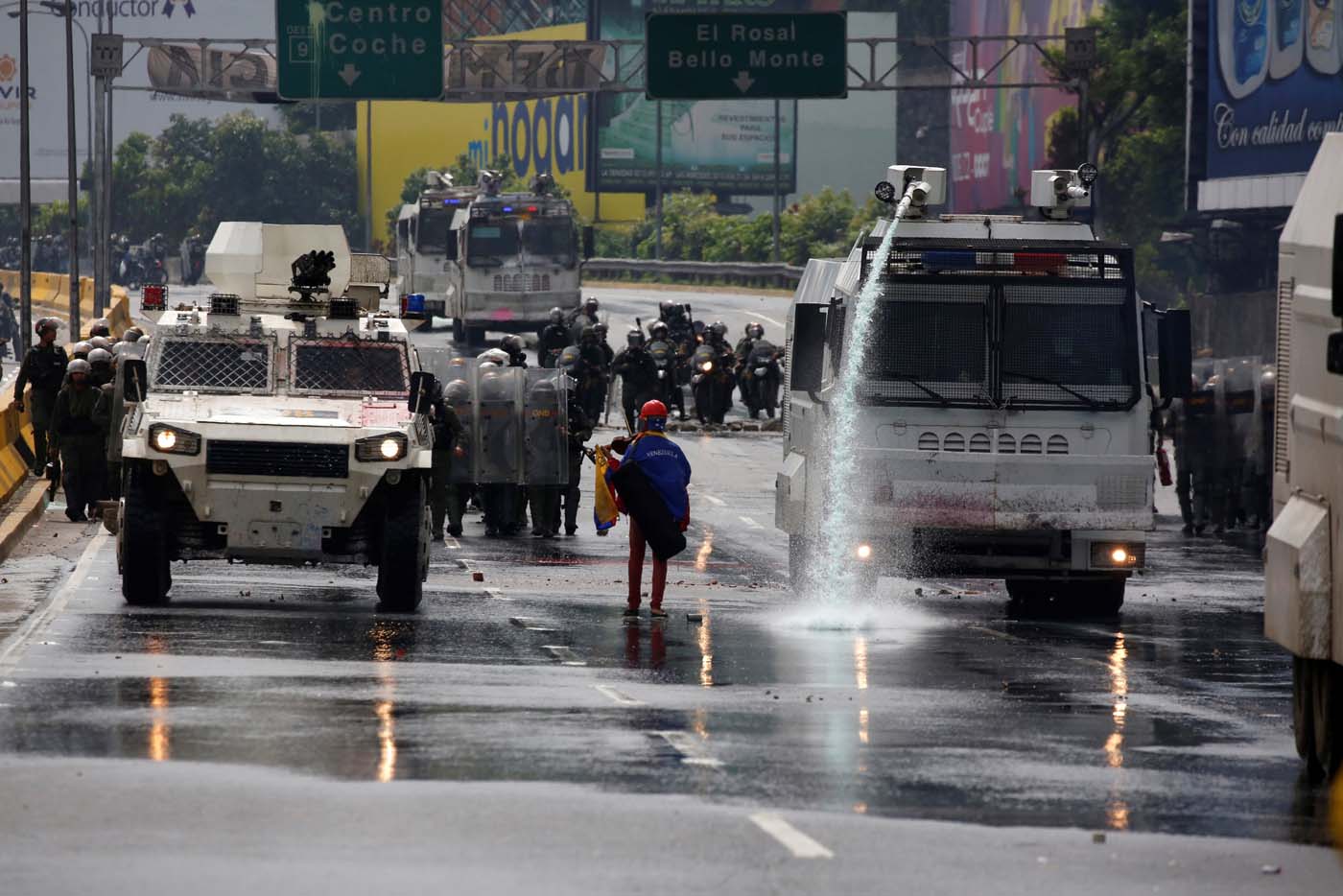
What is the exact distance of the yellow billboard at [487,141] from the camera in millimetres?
112625

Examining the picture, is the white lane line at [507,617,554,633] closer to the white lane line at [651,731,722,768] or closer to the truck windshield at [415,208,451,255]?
the white lane line at [651,731,722,768]

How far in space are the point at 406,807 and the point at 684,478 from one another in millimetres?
9211

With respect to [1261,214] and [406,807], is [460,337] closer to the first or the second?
[1261,214]

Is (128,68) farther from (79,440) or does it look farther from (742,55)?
(79,440)

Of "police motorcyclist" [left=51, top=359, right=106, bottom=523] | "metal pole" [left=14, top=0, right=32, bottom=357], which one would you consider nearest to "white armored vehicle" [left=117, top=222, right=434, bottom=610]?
"police motorcyclist" [left=51, top=359, right=106, bottom=523]

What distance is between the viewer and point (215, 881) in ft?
30.2

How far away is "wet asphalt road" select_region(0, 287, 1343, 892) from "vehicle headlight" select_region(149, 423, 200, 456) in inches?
43.1

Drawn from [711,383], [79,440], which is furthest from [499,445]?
[711,383]

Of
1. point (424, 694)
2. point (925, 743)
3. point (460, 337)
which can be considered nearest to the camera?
point (925, 743)

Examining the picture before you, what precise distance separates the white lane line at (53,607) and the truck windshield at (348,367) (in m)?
2.27

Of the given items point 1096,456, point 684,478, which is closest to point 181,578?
point 684,478

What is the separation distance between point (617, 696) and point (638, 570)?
201 inches

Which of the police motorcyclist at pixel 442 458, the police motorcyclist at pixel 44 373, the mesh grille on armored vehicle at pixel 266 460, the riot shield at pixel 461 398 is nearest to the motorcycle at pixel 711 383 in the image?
the riot shield at pixel 461 398

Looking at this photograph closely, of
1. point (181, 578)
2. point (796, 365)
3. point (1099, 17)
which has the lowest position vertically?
point (181, 578)
